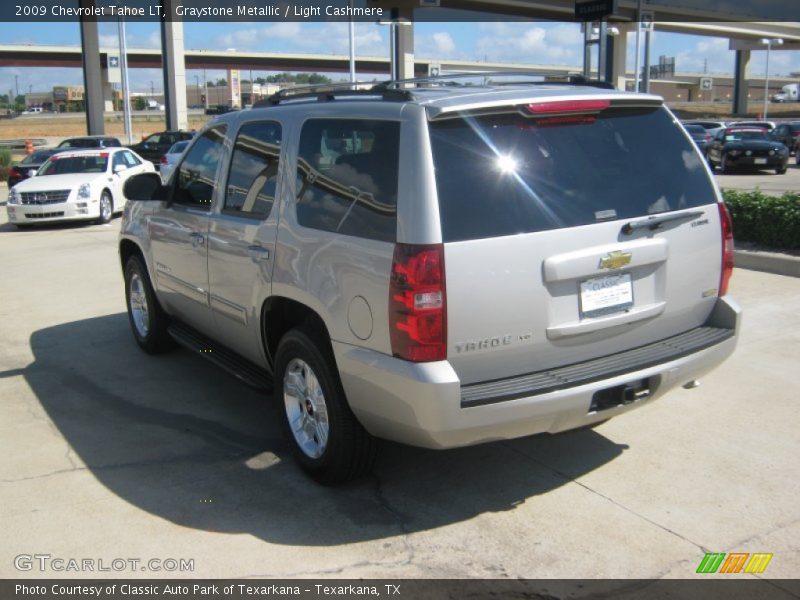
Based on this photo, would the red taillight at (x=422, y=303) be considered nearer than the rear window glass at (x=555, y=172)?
Yes

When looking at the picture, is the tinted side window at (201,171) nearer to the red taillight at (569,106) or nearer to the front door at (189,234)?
the front door at (189,234)

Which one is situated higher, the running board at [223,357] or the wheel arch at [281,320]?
the wheel arch at [281,320]

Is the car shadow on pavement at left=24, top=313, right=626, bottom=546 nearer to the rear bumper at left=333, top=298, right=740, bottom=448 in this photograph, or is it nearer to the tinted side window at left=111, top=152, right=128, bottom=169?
the rear bumper at left=333, top=298, right=740, bottom=448

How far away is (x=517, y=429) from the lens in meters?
3.77

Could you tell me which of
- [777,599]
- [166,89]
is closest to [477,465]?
[777,599]

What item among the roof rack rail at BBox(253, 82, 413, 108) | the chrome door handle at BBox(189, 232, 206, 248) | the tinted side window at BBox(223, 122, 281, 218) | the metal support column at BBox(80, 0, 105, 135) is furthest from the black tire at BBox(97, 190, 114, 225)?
the metal support column at BBox(80, 0, 105, 135)

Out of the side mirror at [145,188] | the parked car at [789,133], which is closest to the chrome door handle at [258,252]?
the side mirror at [145,188]

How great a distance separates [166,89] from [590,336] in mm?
37044

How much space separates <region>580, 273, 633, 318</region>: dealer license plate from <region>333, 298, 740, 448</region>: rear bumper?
10.4 inches

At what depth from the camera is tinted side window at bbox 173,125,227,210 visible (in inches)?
218

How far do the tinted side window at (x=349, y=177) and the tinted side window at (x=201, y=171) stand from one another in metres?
1.20

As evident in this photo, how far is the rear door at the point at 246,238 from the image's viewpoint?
4.72 meters

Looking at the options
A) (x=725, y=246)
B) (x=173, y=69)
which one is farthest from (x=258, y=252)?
(x=173, y=69)

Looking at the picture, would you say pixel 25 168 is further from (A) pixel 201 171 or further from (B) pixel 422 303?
(B) pixel 422 303
